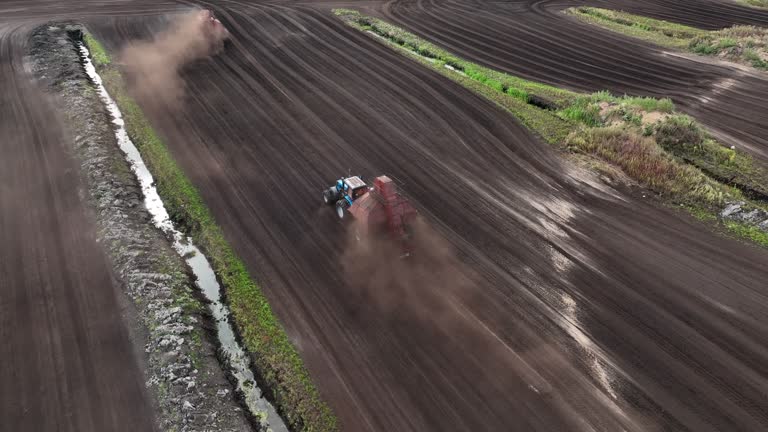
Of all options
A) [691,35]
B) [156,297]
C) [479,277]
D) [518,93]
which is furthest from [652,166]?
[691,35]

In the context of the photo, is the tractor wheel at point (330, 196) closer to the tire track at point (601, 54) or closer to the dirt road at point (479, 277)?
the dirt road at point (479, 277)

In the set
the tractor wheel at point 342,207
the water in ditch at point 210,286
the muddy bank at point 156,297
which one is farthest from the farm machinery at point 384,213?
the muddy bank at point 156,297

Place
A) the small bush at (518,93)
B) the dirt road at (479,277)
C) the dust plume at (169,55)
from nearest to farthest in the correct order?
the dirt road at (479,277), the dust plume at (169,55), the small bush at (518,93)

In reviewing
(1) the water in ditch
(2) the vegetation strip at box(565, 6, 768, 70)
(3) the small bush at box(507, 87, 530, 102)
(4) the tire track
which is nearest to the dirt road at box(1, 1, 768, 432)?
(1) the water in ditch

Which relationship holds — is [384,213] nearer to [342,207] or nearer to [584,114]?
[342,207]

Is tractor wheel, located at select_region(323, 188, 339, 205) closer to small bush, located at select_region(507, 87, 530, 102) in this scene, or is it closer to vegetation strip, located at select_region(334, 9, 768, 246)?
vegetation strip, located at select_region(334, 9, 768, 246)

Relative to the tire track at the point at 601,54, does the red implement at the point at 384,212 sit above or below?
below
